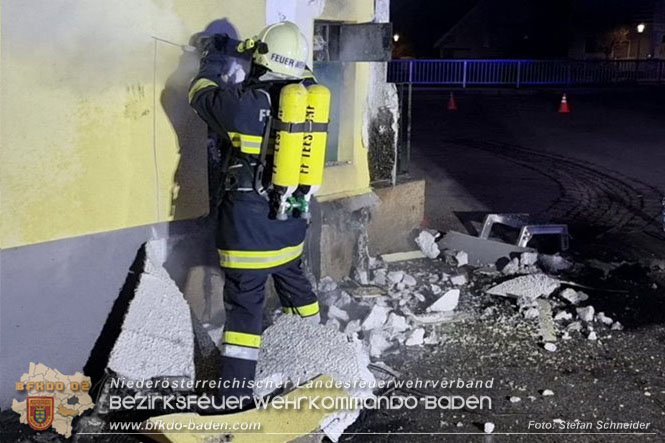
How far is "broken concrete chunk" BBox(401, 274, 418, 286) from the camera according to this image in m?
6.33

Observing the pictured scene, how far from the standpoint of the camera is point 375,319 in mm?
5348

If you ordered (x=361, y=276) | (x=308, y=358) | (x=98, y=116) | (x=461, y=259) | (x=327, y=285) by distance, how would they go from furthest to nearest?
1. (x=461, y=259)
2. (x=361, y=276)
3. (x=327, y=285)
4. (x=308, y=358)
5. (x=98, y=116)

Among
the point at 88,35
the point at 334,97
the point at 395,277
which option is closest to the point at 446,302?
the point at 395,277

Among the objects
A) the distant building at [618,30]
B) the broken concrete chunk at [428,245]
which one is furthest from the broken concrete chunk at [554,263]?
the distant building at [618,30]

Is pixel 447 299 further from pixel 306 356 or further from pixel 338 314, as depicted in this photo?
pixel 306 356

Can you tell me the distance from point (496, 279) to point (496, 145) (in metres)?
8.12

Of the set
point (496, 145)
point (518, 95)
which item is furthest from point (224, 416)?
point (518, 95)

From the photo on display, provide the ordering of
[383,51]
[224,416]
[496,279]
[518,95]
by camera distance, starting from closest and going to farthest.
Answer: [224,416]
[383,51]
[496,279]
[518,95]

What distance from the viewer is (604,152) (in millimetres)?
13586

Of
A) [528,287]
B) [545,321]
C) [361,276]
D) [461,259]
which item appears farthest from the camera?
[461,259]

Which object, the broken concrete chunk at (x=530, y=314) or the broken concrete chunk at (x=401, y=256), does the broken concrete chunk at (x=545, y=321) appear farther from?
the broken concrete chunk at (x=401, y=256)

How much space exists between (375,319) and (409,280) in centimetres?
109

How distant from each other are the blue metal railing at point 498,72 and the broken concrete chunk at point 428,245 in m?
18.5

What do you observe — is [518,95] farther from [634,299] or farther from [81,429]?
[81,429]
